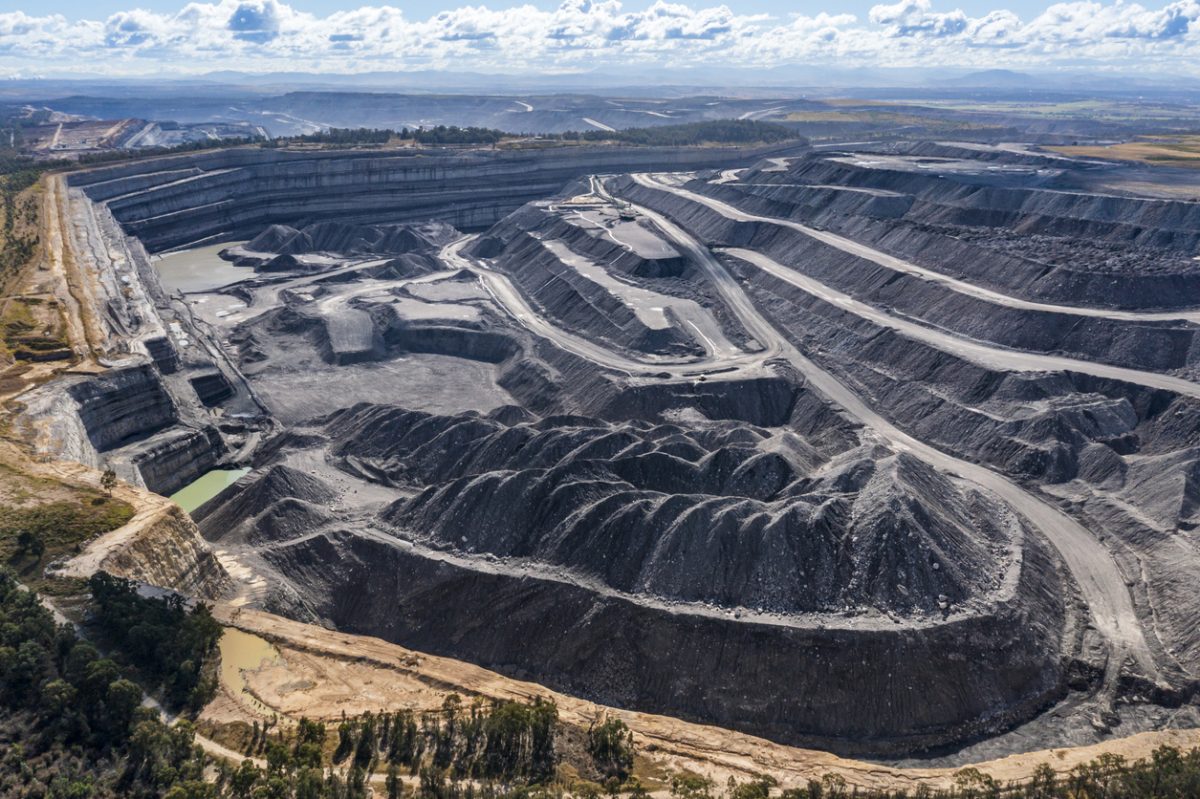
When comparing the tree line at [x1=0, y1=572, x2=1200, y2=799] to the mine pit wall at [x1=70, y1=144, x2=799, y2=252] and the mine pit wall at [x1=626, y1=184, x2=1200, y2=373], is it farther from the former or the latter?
the mine pit wall at [x1=70, y1=144, x2=799, y2=252]

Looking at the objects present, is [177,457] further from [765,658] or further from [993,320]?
[993,320]

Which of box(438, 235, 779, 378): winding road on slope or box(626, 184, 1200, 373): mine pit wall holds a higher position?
box(626, 184, 1200, 373): mine pit wall

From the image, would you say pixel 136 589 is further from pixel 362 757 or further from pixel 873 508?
pixel 873 508

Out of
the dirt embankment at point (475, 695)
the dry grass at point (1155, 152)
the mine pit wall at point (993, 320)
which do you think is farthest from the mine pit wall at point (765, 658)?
the dry grass at point (1155, 152)

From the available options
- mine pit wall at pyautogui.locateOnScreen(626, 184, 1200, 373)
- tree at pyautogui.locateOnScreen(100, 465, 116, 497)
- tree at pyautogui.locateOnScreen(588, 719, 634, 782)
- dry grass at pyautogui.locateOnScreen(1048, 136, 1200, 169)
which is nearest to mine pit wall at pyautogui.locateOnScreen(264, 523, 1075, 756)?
tree at pyautogui.locateOnScreen(588, 719, 634, 782)

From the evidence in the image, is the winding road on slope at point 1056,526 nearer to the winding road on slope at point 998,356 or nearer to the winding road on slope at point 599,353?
the winding road on slope at point 599,353
